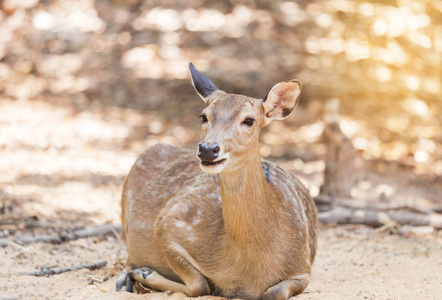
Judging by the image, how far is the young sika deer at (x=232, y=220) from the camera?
14.5 ft

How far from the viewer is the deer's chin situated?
4047mm

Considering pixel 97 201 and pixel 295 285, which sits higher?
pixel 295 285

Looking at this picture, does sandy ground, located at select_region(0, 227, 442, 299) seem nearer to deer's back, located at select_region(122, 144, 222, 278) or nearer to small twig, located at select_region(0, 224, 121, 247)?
small twig, located at select_region(0, 224, 121, 247)

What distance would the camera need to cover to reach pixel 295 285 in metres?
4.62

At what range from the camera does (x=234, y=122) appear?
4.39 meters

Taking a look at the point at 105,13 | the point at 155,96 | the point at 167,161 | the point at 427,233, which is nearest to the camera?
the point at 167,161

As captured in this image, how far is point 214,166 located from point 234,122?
475 mm

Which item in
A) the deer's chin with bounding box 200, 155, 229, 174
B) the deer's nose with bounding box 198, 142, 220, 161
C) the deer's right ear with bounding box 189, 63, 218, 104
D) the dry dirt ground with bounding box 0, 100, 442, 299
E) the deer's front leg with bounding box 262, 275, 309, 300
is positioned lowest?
the dry dirt ground with bounding box 0, 100, 442, 299

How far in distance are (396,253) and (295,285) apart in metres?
2.20

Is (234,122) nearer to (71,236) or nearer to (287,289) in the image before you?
(287,289)

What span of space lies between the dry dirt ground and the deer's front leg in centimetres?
9

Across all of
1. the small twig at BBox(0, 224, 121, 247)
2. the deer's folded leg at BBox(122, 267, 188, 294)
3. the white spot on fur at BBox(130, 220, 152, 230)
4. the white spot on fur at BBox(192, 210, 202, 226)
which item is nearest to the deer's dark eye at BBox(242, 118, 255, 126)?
the white spot on fur at BBox(192, 210, 202, 226)

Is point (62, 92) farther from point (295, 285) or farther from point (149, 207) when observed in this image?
point (295, 285)

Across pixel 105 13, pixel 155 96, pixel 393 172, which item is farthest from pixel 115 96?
pixel 393 172
